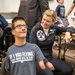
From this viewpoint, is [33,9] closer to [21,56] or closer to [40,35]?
[40,35]

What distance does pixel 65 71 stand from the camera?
223 centimetres

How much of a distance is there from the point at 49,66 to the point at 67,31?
1.70ft

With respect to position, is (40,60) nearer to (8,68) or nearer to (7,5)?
(8,68)

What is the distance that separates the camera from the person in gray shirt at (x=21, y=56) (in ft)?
5.51

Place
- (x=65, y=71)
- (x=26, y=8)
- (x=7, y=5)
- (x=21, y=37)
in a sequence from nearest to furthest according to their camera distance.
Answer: (x=21, y=37), (x=65, y=71), (x=26, y=8), (x=7, y=5)

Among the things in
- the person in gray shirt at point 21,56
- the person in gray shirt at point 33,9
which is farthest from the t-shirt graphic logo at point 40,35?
the person in gray shirt at point 33,9

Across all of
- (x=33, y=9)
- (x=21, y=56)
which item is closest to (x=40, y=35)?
(x=21, y=56)

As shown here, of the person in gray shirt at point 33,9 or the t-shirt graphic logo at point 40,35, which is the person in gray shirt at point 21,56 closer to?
the t-shirt graphic logo at point 40,35

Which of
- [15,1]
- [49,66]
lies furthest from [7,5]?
[49,66]

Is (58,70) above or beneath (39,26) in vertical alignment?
beneath

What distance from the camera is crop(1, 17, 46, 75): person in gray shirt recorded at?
5.51 ft

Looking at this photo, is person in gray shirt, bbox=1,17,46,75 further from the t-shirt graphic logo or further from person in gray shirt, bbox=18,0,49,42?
person in gray shirt, bbox=18,0,49,42

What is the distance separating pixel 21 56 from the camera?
5.53ft

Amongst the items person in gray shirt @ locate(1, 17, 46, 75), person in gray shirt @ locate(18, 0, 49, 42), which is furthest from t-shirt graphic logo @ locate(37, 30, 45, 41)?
person in gray shirt @ locate(18, 0, 49, 42)
